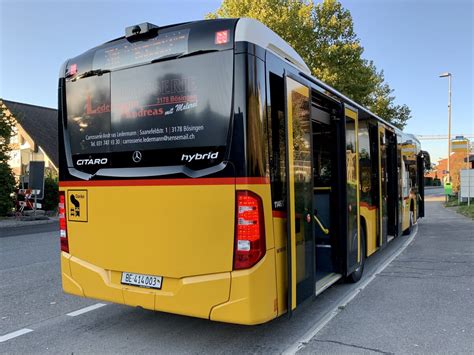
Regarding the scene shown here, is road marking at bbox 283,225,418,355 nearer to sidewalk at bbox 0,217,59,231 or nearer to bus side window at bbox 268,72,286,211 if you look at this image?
bus side window at bbox 268,72,286,211

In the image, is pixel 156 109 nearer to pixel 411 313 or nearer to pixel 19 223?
pixel 411 313

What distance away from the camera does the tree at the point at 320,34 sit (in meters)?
21.6

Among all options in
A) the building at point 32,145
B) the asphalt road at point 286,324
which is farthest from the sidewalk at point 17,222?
the building at point 32,145

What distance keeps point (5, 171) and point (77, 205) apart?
16.5m

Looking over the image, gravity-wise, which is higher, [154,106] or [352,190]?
[154,106]

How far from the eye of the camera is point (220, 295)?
3.72 metres

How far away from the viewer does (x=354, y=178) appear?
246 inches

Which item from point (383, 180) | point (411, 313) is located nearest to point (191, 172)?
point (411, 313)

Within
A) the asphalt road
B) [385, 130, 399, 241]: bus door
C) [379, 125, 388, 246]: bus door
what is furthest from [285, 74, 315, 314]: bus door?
[385, 130, 399, 241]: bus door

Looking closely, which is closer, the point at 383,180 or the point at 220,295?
the point at 220,295

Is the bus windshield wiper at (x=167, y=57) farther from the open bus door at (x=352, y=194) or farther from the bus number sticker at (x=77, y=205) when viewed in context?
the open bus door at (x=352, y=194)

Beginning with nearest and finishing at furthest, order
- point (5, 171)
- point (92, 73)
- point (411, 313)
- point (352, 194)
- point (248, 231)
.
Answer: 1. point (248, 231)
2. point (92, 73)
3. point (411, 313)
4. point (352, 194)
5. point (5, 171)

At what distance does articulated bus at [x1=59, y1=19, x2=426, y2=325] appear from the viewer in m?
3.68

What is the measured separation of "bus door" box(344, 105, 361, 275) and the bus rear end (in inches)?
96.8
